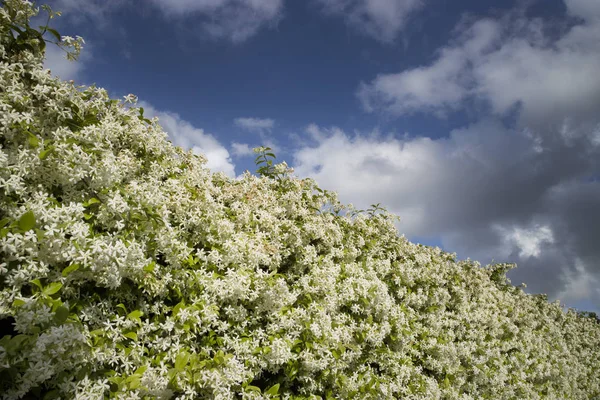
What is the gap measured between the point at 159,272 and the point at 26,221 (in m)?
0.97

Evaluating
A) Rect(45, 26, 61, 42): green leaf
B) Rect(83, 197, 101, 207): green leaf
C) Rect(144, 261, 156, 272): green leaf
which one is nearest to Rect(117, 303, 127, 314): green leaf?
Rect(144, 261, 156, 272): green leaf

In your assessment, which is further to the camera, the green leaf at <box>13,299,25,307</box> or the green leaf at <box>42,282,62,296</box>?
the green leaf at <box>42,282,62,296</box>

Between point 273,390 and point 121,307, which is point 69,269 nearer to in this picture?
point 121,307

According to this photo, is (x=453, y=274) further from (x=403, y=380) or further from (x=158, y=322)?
(x=158, y=322)

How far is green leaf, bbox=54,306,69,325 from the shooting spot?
6.64 feet

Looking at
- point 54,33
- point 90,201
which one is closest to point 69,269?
point 90,201

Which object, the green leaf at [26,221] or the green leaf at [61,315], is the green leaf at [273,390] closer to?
the green leaf at [61,315]

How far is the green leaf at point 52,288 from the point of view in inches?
81.0

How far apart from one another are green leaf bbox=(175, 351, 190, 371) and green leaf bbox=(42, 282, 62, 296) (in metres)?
0.98

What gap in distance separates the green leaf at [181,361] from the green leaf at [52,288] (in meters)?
0.98

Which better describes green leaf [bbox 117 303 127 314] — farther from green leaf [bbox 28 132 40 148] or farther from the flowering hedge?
green leaf [bbox 28 132 40 148]

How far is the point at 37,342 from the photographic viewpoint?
1.90 metres

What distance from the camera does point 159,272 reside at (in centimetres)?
281

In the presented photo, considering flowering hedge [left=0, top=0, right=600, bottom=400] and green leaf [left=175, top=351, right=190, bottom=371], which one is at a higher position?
flowering hedge [left=0, top=0, right=600, bottom=400]
